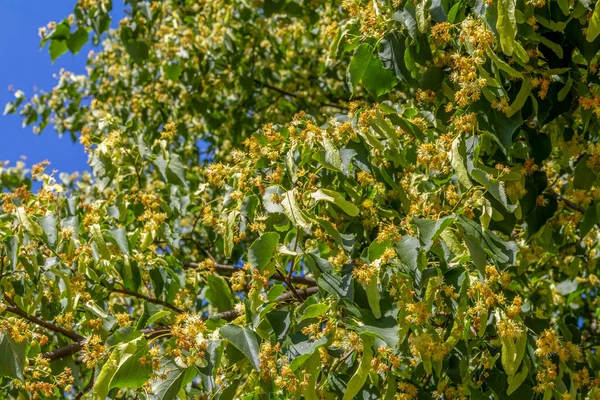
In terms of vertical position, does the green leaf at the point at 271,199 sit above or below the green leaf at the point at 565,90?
above

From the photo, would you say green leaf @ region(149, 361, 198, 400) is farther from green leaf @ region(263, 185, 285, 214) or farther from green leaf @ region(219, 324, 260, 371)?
green leaf @ region(263, 185, 285, 214)

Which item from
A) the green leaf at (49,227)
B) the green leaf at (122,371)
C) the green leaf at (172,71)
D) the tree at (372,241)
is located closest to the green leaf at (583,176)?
→ the tree at (372,241)

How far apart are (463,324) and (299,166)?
677 mm

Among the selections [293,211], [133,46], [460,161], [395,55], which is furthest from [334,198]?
[133,46]

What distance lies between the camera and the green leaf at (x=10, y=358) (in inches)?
75.9

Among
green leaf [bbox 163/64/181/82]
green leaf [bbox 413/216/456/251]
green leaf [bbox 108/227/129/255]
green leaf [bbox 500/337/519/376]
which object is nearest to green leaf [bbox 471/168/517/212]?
green leaf [bbox 413/216/456/251]

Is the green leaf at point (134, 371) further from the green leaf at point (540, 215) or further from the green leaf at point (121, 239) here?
the green leaf at point (540, 215)

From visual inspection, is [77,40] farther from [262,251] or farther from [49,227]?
[262,251]

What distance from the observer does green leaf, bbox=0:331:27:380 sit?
6.32 ft

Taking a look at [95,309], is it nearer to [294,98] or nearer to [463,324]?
[463,324]

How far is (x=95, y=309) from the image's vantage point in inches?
99.0

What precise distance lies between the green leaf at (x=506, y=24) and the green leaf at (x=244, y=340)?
908 millimetres

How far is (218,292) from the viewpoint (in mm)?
2365

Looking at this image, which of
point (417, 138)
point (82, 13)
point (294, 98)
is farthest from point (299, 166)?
point (294, 98)
